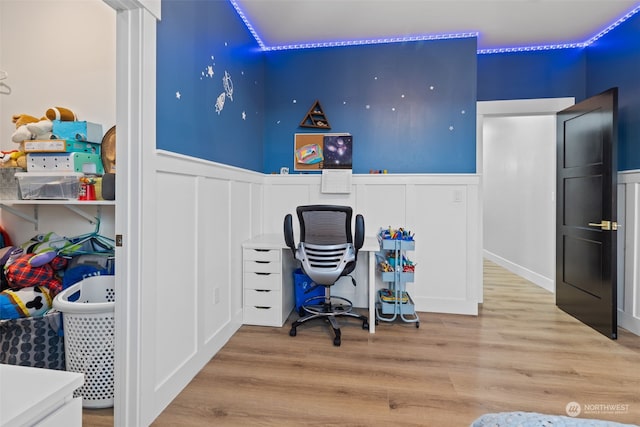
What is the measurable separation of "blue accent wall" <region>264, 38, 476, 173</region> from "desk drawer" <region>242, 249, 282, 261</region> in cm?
113

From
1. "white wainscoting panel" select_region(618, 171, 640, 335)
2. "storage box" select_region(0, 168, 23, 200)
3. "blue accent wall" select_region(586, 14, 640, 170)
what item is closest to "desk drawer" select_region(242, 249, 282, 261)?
"storage box" select_region(0, 168, 23, 200)

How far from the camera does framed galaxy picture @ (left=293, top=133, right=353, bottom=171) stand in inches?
133

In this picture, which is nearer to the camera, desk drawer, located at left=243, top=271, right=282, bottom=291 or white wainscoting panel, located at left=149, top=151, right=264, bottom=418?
white wainscoting panel, located at left=149, top=151, right=264, bottom=418

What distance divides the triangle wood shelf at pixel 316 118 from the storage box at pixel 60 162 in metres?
2.01

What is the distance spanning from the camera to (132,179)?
4.85 feet

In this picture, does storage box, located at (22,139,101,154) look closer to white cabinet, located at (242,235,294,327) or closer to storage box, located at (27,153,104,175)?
storage box, located at (27,153,104,175)

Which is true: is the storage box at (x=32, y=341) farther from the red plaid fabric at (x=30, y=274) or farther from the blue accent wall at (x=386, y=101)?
the blue accent wall at (x=386, y=101)

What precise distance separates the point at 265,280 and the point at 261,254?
227mm

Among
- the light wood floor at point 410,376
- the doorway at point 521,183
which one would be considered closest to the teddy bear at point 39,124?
the light wood floor at point 410,376

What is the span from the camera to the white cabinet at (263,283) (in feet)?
8.97

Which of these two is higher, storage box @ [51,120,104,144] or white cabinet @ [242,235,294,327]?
storage box @ [51,120,104,144]

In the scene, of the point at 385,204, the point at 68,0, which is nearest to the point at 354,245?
the point at 385,204

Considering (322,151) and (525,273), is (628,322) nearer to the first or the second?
(525,273)

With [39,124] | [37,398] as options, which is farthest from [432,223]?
[39,124]
